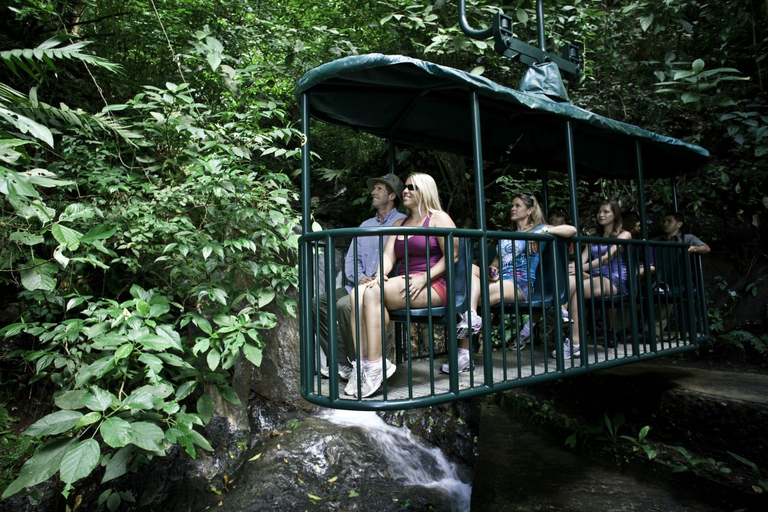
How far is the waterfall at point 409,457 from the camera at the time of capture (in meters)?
5.20

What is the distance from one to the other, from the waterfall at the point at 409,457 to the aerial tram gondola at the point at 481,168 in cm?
135

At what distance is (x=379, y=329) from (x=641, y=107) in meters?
6.75

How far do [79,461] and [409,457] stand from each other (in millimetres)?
3687

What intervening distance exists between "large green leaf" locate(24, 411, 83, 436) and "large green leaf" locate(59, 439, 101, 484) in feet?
0.85

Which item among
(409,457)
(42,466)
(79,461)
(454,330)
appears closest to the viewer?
(79,461)

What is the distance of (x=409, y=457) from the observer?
5.54m

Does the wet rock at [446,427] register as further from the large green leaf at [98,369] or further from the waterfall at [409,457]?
the large green leaf at [98,369]

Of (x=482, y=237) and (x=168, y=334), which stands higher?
(x=482, y=237)

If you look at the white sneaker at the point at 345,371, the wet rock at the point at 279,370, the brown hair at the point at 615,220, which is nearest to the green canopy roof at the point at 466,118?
the brown hair at the point at 615,220

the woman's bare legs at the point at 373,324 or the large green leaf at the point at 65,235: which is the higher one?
the large green leaf at the point at 65,235

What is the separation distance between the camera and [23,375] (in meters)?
5.34

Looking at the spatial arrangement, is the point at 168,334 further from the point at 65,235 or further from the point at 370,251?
the point at 370,251

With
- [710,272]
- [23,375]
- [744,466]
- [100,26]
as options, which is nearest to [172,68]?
[100,26]

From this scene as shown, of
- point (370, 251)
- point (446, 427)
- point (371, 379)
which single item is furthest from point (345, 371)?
point (446, 427)
